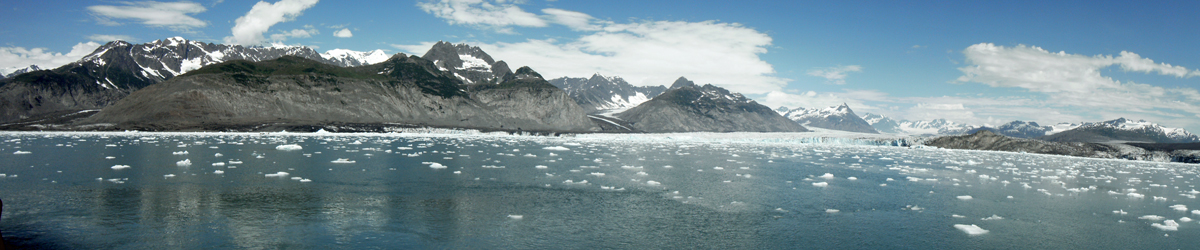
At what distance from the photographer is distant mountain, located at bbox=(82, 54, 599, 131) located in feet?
359

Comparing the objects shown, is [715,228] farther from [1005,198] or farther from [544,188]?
[1005,198]

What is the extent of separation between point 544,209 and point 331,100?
131 metres

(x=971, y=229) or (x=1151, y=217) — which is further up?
(x=1151, y=217)

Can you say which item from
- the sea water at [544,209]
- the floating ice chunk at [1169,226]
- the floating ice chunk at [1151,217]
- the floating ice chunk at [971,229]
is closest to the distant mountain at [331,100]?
the sea water at [544,209]

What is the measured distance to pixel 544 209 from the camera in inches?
749

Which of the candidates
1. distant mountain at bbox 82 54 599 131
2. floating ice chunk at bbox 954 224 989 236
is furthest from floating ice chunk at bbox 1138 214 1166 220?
distant mountain at bbox 82 54 599 131

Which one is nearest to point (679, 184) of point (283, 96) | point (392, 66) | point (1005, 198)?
point (1005, 198)

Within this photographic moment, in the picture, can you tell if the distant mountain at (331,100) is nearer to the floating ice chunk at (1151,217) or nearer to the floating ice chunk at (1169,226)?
the floating ice chunk at (1151,217)

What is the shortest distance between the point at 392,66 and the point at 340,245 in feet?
560

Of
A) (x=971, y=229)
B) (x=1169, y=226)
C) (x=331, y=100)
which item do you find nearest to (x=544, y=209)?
(x=971, y=229)

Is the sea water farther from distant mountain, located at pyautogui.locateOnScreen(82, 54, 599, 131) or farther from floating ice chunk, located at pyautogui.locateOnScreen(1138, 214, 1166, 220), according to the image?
distant mountain, located at pyautogui.locateOnScreen(82, 54, 599, 131)

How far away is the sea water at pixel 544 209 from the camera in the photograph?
1449 centimetres

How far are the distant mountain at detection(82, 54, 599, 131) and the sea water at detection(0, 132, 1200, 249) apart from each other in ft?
293

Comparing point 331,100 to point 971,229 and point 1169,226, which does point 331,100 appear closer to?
point 971,229
